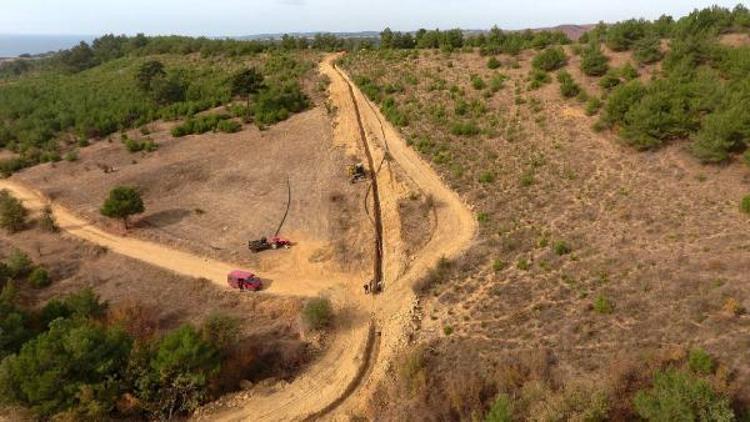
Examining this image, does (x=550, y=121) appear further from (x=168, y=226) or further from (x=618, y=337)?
(x=168, y=226)

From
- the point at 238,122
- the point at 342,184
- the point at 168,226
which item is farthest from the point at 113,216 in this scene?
the point at 238,122

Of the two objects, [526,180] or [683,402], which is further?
[526,180]

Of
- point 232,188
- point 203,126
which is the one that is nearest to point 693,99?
point 232,188

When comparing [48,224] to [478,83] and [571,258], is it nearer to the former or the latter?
[571,258]

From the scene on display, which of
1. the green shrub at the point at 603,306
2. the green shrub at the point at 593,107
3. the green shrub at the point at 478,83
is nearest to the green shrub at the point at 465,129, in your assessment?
the green shrub at the point at 478,83

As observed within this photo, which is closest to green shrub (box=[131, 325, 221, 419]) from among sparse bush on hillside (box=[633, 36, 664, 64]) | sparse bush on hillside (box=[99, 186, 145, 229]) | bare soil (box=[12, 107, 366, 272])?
bare soil (box=[12, 107, 366, 272])
